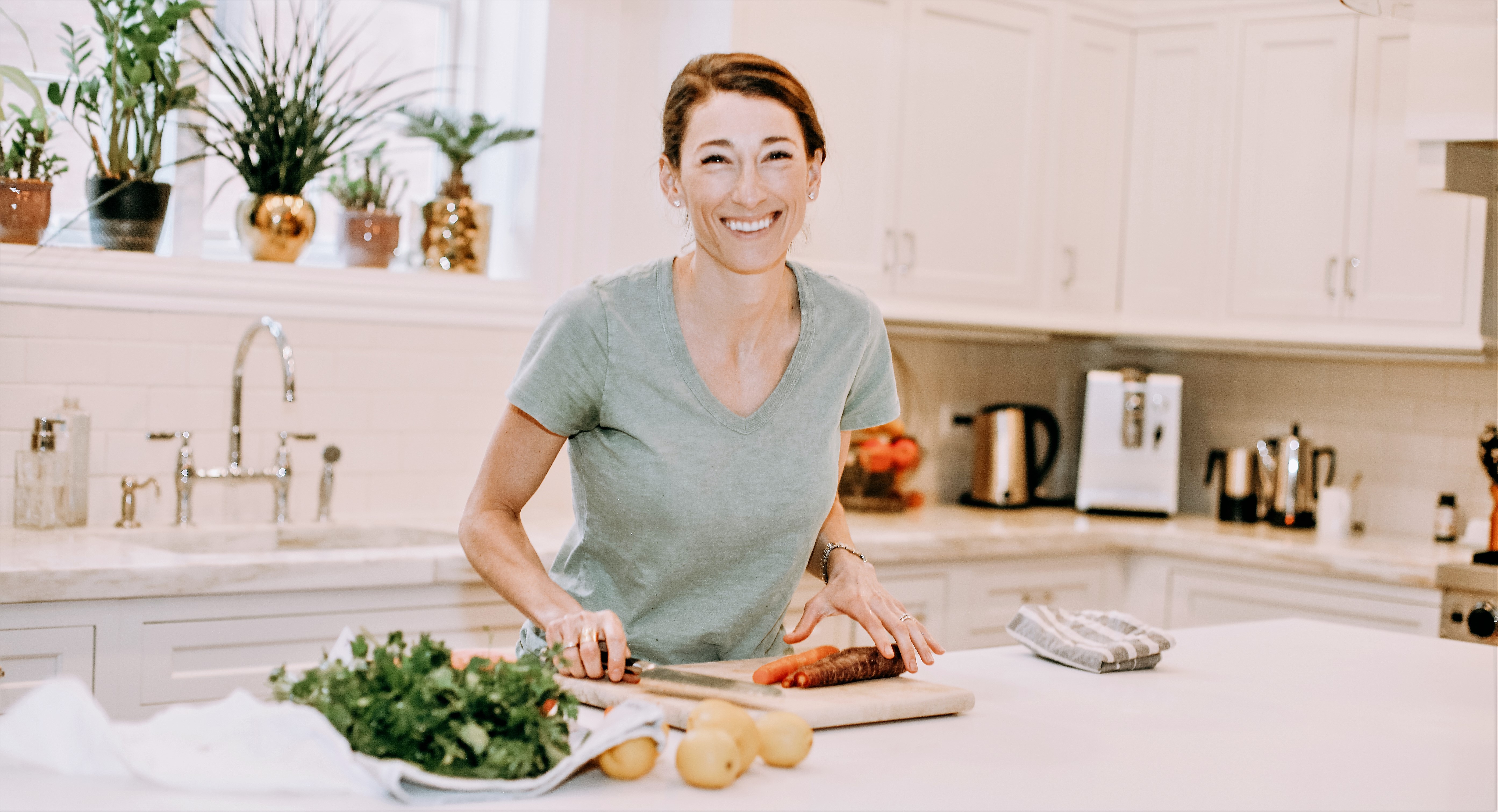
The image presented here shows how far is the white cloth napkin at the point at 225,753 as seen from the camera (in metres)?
1.04

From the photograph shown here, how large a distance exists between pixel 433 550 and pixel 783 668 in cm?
122

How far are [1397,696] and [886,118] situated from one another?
6.45ft

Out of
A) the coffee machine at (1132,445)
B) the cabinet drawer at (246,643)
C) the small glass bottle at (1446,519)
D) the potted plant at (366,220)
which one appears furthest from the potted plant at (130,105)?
the small glass bottle at (1446,519)

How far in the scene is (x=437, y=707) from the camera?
3.44 feet

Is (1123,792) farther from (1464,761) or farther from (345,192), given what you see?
(345,192)

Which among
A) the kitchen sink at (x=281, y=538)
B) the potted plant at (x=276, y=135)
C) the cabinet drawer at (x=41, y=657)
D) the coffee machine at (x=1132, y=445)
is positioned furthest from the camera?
the coffee machine at (x=1132, y=445)

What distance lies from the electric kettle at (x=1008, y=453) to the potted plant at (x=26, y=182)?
7.69ft

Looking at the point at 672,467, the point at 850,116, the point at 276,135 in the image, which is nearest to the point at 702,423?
the point at 672,467

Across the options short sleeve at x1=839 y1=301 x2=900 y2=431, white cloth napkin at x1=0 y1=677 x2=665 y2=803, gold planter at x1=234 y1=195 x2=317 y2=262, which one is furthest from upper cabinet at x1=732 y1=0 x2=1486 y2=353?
white cloth napkin at x1=0 y1=677 x2=665 y2=803

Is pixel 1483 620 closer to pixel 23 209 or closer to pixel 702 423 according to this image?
pixel 702 423

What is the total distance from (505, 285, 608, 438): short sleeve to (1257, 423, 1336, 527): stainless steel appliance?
99.8 inches

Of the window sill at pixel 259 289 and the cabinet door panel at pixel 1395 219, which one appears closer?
the window sill at pixel 259 289

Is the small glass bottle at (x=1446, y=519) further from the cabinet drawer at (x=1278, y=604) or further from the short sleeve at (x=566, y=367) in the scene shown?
the short sleeve at (x=566, y=367)

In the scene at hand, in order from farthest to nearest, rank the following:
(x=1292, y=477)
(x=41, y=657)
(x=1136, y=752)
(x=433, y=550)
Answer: (x=1292, y=477) → (x=433, y=550) → (x=41, y=657) → (x=1136, y=752)
